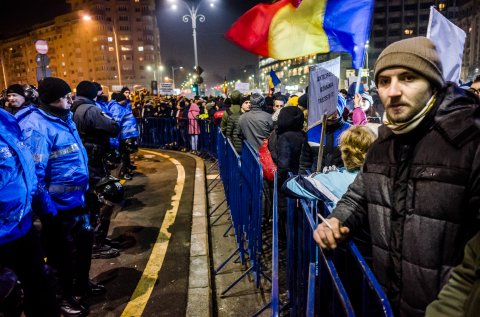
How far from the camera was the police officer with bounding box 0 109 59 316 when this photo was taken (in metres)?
2.62

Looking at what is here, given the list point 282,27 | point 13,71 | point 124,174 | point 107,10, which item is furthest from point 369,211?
point 13,71

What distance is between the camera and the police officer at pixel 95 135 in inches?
199

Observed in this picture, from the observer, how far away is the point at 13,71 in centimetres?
14300

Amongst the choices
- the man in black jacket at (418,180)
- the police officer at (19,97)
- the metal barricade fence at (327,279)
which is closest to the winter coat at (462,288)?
the metal barricade fence at (327,279)

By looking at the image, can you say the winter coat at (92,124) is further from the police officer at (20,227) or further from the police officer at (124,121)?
the police officer at (124,121)

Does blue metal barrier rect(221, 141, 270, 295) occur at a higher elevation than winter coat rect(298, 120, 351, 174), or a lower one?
lower

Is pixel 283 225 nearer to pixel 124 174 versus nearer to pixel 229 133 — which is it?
pixel 229 133

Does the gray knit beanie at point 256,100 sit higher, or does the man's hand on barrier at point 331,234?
the gray knit beanie at point 256,100

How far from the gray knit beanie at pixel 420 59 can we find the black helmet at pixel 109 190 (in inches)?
156

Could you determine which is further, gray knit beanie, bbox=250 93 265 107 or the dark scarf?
gray knit beanie, bbox=250 93 265 107

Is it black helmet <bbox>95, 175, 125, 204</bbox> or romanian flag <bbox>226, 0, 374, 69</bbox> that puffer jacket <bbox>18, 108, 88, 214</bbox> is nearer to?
black helmet <bbox>95, 175, 125, 204</bbox>

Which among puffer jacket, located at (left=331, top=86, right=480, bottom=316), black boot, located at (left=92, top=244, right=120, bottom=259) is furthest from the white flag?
black boot, located at (left=92, top=244, right=120, bottom=259)

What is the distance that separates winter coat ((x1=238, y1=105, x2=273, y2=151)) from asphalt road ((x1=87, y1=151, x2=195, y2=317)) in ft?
5.81

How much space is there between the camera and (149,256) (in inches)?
194
